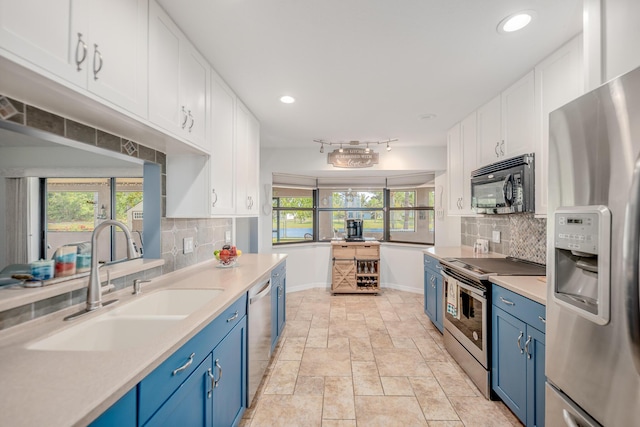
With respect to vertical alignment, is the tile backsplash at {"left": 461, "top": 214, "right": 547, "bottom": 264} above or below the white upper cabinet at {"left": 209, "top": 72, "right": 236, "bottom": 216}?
below

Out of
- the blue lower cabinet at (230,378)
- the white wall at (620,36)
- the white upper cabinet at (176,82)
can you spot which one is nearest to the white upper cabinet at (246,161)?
the white upper cabinet at (176,82)

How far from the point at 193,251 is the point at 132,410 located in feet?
5.78

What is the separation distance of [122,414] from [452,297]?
8.44 feet

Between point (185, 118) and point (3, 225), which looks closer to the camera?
point (3, 225)

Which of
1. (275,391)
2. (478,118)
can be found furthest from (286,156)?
(275,391)

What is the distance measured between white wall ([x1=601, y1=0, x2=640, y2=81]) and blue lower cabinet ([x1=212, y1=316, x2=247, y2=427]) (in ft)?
6.35

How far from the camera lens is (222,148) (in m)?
2.34

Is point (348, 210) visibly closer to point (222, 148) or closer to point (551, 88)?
point (222, 148)

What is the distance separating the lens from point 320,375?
2.42 meters

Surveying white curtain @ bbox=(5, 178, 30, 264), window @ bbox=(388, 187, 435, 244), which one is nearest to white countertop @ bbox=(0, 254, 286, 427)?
white curtain @ bbox=(5, 178, 30, 264)

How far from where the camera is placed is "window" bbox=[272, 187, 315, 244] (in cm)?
514

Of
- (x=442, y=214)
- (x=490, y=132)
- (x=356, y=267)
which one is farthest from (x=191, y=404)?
(x=442, y=214)

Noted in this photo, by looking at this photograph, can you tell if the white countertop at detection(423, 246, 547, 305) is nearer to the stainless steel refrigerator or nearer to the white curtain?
the stainless steel refrigerator

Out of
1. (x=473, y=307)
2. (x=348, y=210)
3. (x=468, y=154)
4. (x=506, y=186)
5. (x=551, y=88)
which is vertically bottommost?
(x=473, y=307)
